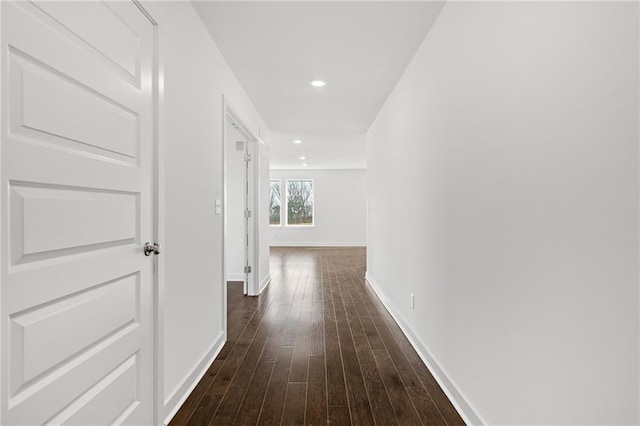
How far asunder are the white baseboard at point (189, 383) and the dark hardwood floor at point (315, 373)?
0.13ft

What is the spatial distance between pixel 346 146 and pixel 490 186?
560 centimetres

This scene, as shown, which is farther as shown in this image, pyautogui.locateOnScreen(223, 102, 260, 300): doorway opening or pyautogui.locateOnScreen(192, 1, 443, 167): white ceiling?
pyautogui.locateOnScreen(223, 102, 260, 300): doorway opening

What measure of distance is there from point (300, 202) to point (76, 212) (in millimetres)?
9618

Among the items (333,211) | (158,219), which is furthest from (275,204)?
(158,219)

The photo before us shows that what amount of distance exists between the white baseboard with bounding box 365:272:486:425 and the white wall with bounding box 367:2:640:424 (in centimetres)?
2

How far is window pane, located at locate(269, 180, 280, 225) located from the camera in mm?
10656

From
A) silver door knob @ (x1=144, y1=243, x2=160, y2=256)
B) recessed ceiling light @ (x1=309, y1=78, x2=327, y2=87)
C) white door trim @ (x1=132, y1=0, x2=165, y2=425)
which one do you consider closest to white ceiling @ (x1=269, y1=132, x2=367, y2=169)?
recessed ceiling light @ (x1=309, y1=78, x2=327, y2=87)

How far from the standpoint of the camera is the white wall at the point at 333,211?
10641mm

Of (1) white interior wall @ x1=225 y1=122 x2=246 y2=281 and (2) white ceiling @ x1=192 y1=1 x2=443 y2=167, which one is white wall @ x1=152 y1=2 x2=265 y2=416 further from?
(1) white interior wall @ x1=225 y1=122 x2=246 y2=281

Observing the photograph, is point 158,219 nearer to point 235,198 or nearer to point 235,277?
point 235,198

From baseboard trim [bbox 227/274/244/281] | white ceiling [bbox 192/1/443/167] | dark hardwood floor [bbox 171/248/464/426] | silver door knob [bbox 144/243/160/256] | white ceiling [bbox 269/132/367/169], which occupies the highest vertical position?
white ceiling [bbox 269/132/367/169]

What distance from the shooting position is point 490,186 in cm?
155

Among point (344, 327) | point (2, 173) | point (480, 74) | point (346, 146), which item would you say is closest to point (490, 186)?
point (480, 74)

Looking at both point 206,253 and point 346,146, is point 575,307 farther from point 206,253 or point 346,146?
point 346,146
